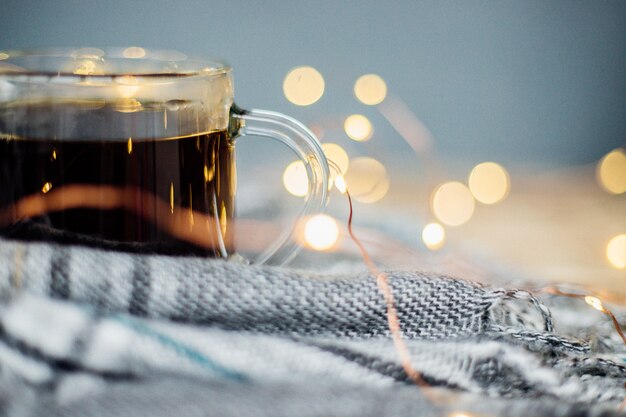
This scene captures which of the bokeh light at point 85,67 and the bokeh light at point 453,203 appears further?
the bokeh light at point 453,203

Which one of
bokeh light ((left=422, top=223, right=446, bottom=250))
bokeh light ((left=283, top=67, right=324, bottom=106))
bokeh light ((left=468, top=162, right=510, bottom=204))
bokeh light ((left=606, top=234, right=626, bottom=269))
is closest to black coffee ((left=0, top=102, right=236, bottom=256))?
bokeh light ((left=422, top=223, right=446, bottom=250))

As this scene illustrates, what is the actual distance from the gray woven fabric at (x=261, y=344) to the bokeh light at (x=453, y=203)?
705 millimetres

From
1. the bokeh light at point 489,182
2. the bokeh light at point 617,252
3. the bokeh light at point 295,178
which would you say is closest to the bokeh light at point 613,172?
the bokeh light at point 489,182

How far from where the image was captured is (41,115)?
41 centimetres

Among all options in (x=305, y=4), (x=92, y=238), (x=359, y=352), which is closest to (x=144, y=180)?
(x=92, y=238)

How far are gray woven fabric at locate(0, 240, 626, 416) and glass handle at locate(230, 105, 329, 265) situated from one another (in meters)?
0.10

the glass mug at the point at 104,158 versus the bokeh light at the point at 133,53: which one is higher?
the bokeh light at the point at 133,53

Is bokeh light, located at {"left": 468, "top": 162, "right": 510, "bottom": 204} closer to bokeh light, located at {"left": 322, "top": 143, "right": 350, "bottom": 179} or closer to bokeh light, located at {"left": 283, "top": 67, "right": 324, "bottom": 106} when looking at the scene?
bokeh light, located at {"left": 322, "top": 143, "right": 350, "bottom": 179}

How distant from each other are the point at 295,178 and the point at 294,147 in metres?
0.69

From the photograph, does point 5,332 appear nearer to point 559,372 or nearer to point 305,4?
point 559,372

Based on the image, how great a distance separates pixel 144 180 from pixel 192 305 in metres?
0.09

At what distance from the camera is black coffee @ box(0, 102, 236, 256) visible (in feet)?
1.35

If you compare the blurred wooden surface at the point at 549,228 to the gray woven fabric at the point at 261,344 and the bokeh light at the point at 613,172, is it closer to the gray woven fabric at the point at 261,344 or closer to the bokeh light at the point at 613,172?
the bokeh light at the point at 613,172

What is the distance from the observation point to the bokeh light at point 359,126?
1.40 meters
